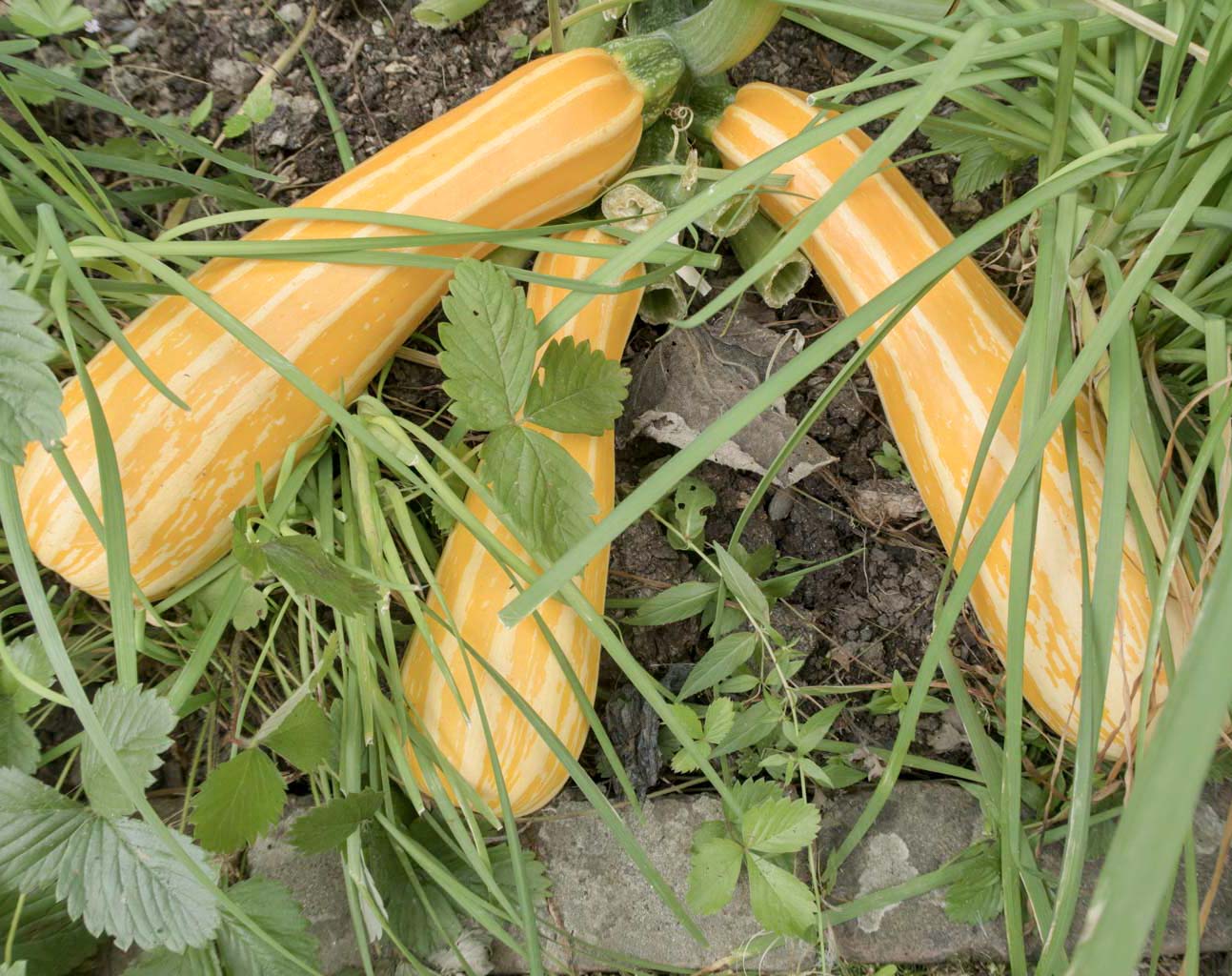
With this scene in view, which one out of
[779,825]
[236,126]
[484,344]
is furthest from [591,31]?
[779,825]

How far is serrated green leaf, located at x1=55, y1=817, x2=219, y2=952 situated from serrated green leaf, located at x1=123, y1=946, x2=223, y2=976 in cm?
8

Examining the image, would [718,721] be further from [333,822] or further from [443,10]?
[443,10]

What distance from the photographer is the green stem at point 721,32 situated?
3.41 ft

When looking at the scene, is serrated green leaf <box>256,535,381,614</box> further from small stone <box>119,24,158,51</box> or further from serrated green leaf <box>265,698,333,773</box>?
small stone <box>119,24,158,51</box>

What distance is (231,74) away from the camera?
4.16ft

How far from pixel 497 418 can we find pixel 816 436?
598 millimetres

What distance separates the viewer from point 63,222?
1131 millimetres

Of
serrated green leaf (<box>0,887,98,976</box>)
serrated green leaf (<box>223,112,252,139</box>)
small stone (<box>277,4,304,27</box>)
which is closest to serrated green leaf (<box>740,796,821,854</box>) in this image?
serrated green leaf (<box>0,887,98,976</box>)

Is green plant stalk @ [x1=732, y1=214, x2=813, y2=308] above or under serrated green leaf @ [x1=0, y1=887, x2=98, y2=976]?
above

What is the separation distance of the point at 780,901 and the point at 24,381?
92 centimetres

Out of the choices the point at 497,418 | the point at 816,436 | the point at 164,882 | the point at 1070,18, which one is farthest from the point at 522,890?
the point at 1070,18

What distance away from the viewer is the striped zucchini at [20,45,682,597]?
945mm

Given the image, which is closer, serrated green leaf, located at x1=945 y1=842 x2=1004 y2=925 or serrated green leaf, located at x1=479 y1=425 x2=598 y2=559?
serrated green leaf, located at x1=479 y1=425 x2=598 y2=559

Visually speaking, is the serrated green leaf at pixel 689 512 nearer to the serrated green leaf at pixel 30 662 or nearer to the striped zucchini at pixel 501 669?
the striped zucchini at pixel 501 669
